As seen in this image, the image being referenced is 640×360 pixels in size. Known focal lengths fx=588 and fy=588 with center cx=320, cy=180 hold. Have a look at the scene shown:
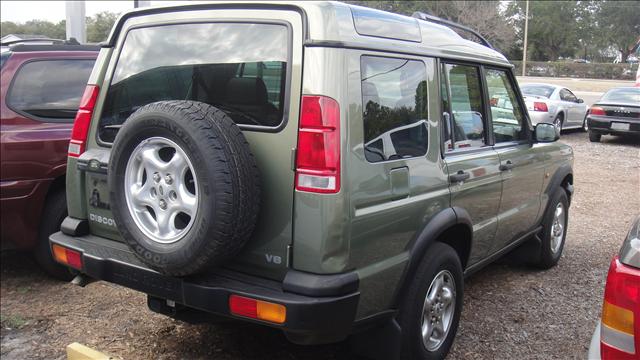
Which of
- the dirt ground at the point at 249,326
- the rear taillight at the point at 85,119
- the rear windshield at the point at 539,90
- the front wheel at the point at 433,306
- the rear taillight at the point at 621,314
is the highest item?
the rear windshield at the point at 539,90

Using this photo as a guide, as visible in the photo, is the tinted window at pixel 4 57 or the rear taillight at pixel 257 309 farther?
the tinted window at pixel 4 57

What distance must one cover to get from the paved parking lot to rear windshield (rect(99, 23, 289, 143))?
1.39 meters

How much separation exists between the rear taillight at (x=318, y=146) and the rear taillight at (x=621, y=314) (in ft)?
3.78

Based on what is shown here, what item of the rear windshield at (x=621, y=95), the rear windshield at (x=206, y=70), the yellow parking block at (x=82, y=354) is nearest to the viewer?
the rear windshield at (x=206, y=70)

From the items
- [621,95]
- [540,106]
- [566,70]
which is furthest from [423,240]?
[566,70]

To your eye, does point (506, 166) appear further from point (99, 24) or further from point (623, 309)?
point (99, 24)

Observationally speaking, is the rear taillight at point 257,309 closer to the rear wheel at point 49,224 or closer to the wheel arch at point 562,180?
the rear wheel at point 49,224

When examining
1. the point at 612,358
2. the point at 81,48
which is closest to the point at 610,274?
the point at 612,358

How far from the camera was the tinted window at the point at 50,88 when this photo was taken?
4.69m

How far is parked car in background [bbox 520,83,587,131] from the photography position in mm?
14312

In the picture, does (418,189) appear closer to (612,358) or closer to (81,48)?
(612,358)

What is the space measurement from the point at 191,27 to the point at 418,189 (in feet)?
4.76

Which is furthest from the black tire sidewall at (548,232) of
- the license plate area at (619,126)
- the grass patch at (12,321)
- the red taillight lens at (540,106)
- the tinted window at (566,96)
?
→ the tinted window at (566,96)

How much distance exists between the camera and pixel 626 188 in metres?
9.28
